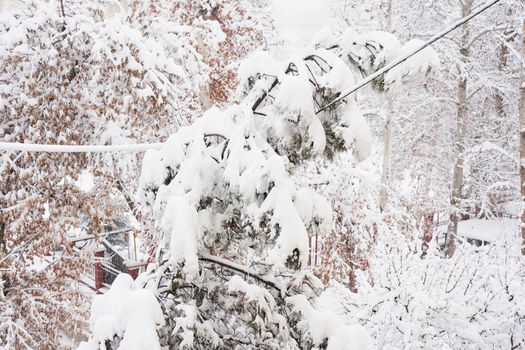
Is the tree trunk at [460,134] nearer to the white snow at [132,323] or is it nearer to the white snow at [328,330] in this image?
the white snow at [328,330]

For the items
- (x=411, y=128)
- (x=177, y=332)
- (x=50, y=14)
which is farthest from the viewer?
(x=411, y=128)

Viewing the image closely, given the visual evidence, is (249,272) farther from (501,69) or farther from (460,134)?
(501,69)

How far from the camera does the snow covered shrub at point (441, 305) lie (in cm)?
586

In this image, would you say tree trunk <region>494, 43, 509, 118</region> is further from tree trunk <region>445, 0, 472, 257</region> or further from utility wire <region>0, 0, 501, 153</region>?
utility wire <region>0, 0, 501, 153</region>

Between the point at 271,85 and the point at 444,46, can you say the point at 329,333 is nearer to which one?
the point at 271,85

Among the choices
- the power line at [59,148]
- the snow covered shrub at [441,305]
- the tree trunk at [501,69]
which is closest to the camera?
→ the power line at [59,148]

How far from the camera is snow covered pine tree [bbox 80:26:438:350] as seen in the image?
7.61ft

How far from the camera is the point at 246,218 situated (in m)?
2.47

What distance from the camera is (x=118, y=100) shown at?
5.54m

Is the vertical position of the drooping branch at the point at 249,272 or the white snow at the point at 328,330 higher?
the drooping branch at the point at 249,272

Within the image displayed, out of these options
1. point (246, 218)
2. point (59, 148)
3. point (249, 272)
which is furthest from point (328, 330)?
point (59, 148)

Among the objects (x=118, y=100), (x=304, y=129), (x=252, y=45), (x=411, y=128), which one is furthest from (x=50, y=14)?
(x=411, y=128)

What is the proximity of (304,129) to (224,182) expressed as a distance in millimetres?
577

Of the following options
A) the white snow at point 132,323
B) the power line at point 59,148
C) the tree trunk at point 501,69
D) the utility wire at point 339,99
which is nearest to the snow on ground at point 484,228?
the tree trunk at point 501,69
